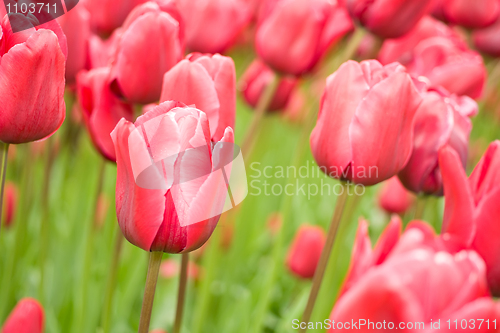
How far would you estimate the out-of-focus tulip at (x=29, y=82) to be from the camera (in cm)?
33

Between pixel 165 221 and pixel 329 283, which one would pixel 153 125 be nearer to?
pixel 165 221

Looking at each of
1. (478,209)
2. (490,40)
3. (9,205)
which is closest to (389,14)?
(478,209)

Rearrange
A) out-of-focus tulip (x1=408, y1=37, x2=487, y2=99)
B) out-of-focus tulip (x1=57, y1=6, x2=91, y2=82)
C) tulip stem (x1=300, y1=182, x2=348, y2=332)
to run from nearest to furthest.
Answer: tulip stem (x1=300, y1=182, x2=348, y2=332) → out-of-focus tulip (x1=57, y1=6, x2=91, y2=82) → out-of-focus tulip (x1=408, y1=37, x2=487, y2=99)

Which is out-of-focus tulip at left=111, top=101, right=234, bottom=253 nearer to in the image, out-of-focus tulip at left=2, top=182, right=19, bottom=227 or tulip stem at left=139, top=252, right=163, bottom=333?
tulip stem at left=139, top=252, right=163, bottom=333

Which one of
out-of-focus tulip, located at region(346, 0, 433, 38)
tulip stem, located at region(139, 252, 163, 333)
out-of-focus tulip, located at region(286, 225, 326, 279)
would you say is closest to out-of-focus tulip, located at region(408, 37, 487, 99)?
out-of-focus tulip, located at region(346, 0, 433, 38)

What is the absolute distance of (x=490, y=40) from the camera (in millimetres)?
938

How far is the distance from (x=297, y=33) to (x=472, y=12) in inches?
14.8

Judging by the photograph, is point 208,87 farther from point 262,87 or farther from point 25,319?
point 262,87

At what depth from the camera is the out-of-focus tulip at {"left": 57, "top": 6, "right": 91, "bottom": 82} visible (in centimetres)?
53

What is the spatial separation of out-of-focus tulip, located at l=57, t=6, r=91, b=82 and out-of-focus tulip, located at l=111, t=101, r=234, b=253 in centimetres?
28

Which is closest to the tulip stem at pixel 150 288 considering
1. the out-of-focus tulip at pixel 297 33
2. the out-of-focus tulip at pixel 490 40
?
the out-of-focus tulip at pixel 297 33

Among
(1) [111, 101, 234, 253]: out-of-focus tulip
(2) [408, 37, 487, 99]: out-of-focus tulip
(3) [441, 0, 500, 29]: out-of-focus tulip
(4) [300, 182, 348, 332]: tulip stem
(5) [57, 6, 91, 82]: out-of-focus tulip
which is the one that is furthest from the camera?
(3) [441, 0, 500, 29]: out-of-focus tulip

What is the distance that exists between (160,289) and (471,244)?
2.31ft

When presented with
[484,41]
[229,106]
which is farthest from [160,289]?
[484,41]
